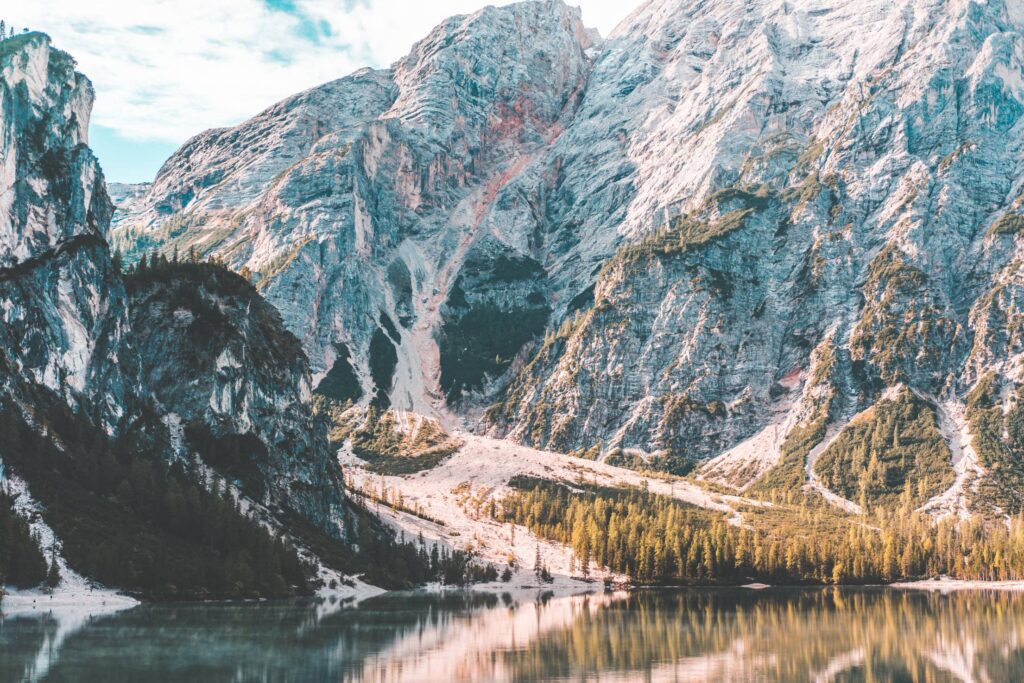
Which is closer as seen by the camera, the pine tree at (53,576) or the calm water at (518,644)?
the calm water at (518,644)

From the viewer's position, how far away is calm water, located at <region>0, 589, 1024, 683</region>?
8819 cm

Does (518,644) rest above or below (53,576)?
below

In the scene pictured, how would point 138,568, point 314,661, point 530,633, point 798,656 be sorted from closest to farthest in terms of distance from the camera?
point 314,661 → point 798,656 → point 530,633 → point 138,568

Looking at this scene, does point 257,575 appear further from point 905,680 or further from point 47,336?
point 905,680

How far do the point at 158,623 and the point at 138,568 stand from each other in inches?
1471

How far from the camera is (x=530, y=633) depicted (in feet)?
410

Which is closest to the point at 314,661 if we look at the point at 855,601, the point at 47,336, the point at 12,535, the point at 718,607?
the point at 12,535

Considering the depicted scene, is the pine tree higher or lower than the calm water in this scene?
higher

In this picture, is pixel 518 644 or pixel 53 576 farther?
pixel 53 576

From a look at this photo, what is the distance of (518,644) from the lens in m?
112

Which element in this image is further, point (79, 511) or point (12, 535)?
point (79, 511)

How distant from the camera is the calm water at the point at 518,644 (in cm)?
8819

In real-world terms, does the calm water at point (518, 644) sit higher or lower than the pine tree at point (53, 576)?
lower

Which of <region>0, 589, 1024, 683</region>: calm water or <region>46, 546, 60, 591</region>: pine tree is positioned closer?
<region>0, 589, 1024, 683</region>: calm water
